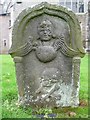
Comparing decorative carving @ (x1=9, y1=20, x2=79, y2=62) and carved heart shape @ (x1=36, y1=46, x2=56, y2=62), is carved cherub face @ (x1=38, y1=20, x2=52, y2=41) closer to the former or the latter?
decorative carving @ (x1=9, y1=20, x2=79, y2=62)

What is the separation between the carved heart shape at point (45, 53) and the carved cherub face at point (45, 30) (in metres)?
0.18

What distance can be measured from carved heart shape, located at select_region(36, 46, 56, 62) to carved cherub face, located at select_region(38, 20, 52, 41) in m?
0.18

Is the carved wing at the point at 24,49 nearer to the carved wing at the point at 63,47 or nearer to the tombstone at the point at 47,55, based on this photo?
the tombstone at the point at 47,55

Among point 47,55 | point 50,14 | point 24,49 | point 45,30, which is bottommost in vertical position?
point 47,55

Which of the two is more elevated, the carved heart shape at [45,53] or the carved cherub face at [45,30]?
the carved cherub face at [45,30]

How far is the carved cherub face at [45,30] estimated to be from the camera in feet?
24.0

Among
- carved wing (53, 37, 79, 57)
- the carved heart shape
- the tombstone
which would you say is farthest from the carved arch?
the carved heart shape

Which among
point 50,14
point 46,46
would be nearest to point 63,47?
Result: point 46,46

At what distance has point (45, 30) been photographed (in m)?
7.35

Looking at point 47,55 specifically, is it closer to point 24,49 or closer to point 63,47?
point 63,47

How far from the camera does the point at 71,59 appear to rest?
24.4ft

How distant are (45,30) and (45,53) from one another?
1.37ft

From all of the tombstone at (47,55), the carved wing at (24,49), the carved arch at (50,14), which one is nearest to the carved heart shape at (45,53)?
the tombstone at (47,55)

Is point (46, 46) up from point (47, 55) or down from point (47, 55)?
up
